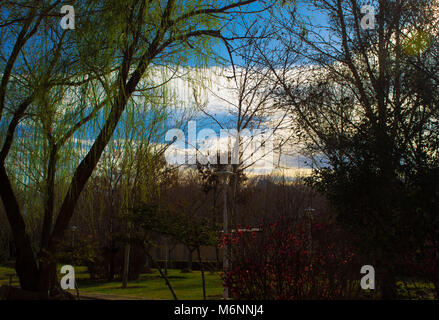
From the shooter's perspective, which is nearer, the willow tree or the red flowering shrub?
the willow tree

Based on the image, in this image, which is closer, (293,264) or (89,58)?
Answer: (89,58)

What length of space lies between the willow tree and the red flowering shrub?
242 cm

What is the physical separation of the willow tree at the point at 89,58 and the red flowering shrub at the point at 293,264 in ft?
7.95

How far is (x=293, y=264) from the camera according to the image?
442cm

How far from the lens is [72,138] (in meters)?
2.51

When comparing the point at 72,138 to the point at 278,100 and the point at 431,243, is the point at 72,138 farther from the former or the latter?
the point at 278,100

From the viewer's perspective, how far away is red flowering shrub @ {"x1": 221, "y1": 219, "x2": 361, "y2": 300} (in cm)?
425

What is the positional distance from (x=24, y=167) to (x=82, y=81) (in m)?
→ 1.18

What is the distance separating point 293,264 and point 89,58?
309 centimetres

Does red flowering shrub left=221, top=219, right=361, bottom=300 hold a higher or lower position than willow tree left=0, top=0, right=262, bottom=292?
lower

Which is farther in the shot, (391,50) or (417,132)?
(391,50)

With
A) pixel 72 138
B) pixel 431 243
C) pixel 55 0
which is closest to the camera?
pixel 72 138

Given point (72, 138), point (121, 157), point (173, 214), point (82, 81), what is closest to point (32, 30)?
point (82, 81)

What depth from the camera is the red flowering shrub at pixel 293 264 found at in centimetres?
425
